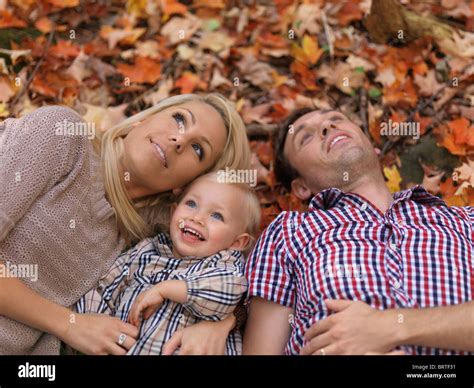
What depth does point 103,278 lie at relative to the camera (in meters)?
2.88

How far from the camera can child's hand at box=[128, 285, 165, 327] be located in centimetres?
260

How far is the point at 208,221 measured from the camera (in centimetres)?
285

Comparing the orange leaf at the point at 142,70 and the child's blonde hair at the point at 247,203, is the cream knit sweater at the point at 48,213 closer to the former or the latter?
the child's blonde hair at the point at 247,203

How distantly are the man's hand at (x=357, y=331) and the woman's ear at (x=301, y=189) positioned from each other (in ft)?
3.01

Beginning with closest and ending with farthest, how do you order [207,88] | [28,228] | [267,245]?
[28,228] < [267,245] < [207,88]

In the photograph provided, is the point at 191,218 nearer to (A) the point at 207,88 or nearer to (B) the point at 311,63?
(A) the point at 207,88

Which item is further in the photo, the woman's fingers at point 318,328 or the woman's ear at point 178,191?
the woman's ear at point 178,191

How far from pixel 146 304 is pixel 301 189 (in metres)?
1.10

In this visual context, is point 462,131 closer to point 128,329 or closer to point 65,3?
point 128,329

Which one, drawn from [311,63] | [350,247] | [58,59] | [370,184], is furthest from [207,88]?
[350,247]

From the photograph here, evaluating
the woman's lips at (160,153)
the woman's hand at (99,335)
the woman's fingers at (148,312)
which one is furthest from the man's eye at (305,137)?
the woman's hand at (99,335)

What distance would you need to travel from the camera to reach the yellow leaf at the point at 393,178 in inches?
143

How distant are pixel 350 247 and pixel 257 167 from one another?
3.75 ft
